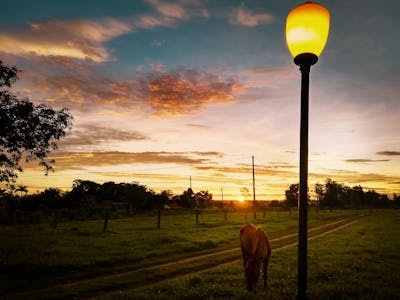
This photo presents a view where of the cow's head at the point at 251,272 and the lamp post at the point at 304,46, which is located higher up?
the lamp post at the point at 304,46

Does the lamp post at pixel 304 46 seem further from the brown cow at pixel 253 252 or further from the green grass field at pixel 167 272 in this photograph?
the green grass field at pixel 167 272

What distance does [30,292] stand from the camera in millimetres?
10781

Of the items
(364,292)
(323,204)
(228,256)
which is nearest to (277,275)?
(364,292)

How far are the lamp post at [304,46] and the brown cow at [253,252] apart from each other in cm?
434

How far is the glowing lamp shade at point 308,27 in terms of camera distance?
466cm

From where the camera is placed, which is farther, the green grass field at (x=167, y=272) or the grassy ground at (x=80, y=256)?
the grassy ground at (x=80, y=256)

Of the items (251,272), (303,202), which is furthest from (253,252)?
(303,202)

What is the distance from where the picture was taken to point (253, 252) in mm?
8984

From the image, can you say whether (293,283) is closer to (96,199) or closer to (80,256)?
(80,256)

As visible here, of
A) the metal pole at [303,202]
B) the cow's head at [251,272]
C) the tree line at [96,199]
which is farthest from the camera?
the tree line at [96,199]

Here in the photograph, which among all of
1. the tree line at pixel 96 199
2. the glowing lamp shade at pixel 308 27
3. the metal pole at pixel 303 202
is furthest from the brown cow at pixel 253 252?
the tree line at pixel 96 199

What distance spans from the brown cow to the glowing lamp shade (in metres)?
6.15

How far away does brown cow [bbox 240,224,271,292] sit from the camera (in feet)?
28.8

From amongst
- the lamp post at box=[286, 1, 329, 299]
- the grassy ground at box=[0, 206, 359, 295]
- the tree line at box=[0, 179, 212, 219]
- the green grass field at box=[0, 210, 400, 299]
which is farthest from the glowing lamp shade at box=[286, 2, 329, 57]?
the tree line at box=[0, 179, 212, 219]
